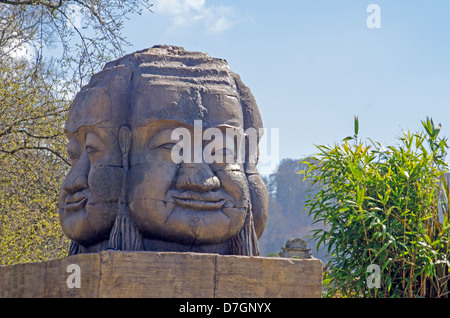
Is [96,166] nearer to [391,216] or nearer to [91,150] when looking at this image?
[91,150]

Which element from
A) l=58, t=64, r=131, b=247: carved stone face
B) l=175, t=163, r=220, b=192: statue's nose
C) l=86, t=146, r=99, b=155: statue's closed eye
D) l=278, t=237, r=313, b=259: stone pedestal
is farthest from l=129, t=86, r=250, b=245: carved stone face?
l=278, t=237, r=313, b=259: stone pedestal

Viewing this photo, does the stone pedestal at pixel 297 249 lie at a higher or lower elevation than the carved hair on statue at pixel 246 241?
higher

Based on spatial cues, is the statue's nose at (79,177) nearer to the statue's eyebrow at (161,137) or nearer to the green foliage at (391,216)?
the statue's eyebrow at (161,137)

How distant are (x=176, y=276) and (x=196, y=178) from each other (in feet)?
2.35

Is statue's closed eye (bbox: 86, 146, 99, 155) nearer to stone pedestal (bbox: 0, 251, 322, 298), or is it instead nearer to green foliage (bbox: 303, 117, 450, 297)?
stone pedestal (bbox: 0, 251, 322, 298)

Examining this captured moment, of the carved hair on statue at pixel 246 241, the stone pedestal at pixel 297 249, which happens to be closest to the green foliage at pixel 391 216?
the carved hair on statue at pixel 246 241

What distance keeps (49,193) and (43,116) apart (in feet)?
3.75

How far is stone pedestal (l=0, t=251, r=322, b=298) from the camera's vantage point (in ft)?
12.3

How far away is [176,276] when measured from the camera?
152 inches

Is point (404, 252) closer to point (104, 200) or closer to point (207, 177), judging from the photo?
point (207, 177)

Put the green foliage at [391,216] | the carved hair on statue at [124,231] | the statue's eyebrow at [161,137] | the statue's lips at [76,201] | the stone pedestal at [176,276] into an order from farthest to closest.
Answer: the green foliage at [391,216] → the statue's lips at [76,201] → the statue's eyebrow at [161,137] → the carved hair on statue at [124,231] → the stone pedestal at [176,276]

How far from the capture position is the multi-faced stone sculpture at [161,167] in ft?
13.8

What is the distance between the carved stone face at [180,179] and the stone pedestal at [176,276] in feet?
1.15
